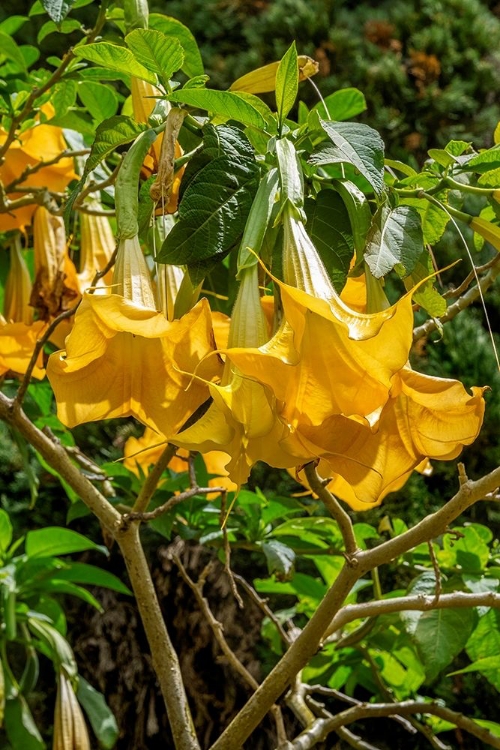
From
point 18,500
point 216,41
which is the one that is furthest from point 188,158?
point 216,41

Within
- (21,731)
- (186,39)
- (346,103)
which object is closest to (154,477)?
(186,39)

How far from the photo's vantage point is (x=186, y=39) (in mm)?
760

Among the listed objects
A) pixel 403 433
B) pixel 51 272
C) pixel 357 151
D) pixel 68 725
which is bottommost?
pixel 68 725

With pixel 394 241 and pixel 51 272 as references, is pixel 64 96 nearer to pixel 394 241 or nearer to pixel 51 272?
pixel 51 272

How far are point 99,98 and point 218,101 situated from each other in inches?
18.9

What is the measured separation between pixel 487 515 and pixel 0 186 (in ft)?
3.91

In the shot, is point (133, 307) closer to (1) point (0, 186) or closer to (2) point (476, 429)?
(2) point (476, 429)

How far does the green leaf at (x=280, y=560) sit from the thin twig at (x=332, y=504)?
148mm

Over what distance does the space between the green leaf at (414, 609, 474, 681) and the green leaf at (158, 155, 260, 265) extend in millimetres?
475

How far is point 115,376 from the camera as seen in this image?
490mm

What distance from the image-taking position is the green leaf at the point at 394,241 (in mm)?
476

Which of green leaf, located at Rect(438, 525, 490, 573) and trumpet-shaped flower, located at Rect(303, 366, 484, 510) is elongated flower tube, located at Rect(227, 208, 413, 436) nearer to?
trumpet-shaped flower, located at Rect(303, 366, 484, 510)

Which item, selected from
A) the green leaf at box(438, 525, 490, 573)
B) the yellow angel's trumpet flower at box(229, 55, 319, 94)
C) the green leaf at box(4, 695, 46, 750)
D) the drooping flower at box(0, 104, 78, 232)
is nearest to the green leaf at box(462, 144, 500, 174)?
the yellow angel's trumpet flower at box(229, 55, 319, 94)

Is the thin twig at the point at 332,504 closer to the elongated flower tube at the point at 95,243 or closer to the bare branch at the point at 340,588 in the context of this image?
the bare branch at the point at 340,588
